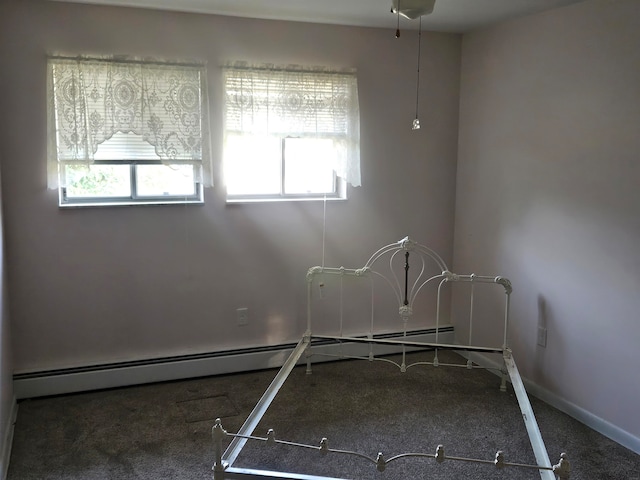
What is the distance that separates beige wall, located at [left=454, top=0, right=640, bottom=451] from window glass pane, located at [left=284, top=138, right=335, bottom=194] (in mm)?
1028

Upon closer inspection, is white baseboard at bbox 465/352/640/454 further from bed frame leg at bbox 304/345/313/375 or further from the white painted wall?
the white painted wall

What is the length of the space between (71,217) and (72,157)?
1.22 ft

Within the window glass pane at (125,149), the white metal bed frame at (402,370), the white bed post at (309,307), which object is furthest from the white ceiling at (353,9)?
the white bed post at (309,307)

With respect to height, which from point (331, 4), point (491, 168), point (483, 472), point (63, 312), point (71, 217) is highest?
point (331, 4)

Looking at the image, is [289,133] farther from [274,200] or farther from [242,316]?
[242,316]

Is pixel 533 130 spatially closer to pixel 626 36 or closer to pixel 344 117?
pixel 626 36

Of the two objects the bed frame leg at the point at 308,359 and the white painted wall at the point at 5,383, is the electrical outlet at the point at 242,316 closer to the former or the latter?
the bed frame leg at the point at 308,359

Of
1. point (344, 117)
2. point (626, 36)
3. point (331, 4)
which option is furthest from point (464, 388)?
point (331, 4)

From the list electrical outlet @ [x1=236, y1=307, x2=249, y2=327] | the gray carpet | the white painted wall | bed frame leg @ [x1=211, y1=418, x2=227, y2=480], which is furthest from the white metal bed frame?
the white painted wall

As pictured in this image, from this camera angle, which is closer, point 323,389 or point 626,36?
point 626,36

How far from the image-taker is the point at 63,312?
11.6ft

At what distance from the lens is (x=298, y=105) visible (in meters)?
3.75

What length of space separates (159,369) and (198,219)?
989 millimetres

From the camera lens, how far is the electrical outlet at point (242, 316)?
3916 millimetres
